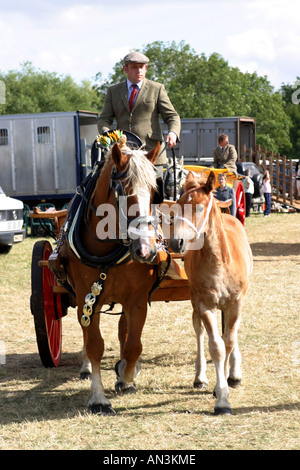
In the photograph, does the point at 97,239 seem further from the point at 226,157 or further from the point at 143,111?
the point at 226,157

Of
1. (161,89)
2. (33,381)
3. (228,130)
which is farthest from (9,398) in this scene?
(228,130)

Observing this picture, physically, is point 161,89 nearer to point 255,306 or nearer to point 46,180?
point 255,306

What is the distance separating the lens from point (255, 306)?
28.6ft

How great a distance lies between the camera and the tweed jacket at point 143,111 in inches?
236

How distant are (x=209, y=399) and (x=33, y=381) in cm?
167

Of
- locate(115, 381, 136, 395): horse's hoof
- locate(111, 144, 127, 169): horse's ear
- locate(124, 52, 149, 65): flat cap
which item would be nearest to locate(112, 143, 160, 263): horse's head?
locate(111, 144, 127, 169): horse's ear

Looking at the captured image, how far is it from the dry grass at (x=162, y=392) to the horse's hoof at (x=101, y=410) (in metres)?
0.06

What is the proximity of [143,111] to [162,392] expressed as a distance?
250cm

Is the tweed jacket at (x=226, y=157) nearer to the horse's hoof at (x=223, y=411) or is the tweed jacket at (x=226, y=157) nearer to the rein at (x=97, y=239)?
the rein at (x=97, y=239)

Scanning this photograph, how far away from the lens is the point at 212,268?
→ 4.96 meters

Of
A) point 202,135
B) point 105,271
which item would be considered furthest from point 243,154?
point 105,271

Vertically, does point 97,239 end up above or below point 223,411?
above

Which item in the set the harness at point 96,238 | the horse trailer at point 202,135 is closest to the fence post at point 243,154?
the horse trailer at point 202,135

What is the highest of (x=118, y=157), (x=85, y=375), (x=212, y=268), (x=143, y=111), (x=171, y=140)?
(x=143, y=111)
